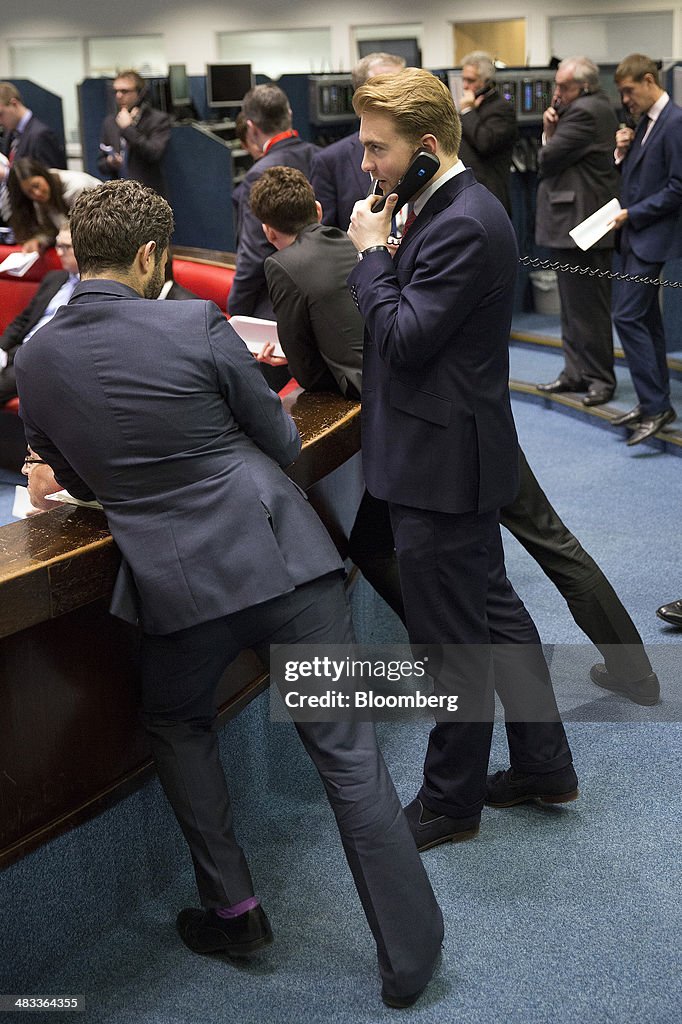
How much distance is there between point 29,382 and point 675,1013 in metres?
1.52

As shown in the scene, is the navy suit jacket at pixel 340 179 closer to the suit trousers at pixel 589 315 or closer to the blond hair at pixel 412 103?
the suit trousers at pixel 589 315

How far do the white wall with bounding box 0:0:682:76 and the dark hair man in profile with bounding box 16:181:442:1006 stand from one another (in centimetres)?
1405

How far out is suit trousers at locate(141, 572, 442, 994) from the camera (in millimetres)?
1935

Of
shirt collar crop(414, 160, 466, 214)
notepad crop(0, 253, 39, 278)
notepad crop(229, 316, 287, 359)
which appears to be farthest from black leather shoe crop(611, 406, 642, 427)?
shirt collar crop(414, 160, 466, 214)

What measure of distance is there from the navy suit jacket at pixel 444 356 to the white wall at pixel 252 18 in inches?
542

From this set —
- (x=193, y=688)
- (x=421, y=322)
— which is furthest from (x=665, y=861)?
(x=421, y=322)

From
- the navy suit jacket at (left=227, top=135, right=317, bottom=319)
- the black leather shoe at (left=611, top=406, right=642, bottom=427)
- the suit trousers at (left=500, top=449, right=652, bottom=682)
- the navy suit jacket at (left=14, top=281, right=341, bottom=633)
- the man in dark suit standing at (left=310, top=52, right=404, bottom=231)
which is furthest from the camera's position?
the black leather shoe at (left=611, top=406, right=642, bottom=427)

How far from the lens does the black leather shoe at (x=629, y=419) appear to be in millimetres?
5379

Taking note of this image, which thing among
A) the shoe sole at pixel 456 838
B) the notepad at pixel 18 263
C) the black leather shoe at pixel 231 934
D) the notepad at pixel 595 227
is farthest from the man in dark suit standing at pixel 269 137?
the black leather shoe at pixel 231 934

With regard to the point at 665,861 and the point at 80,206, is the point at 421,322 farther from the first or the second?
the point at 665,861

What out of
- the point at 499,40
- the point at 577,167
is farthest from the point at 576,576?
the point at 499,40

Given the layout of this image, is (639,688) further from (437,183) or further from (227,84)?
(227,84)

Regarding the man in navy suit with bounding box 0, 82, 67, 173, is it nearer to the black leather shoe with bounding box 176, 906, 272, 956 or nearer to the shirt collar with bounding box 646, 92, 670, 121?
the shirt collar with bounding box 646, 92, 670, 121

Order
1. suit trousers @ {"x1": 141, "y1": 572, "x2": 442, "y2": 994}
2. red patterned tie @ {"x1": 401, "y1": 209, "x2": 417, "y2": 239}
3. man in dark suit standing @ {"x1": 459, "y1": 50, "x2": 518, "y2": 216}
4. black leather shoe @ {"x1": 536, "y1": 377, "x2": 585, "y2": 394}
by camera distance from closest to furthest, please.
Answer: suit trousers @ {"x1": 141, "y1": 572, "x2": 442, "y2": 994} → red patterned tie @ {"x1": 401, "y1": 209, "x2": 417, "y2": 239} → black leather shoe @ {"x1": 536, "y1": 377, "x2": 585, "y2": 394} → man in dark suit standing @ {"x1": 459, "y1": 50, "x2": 518, "y2": 216}
